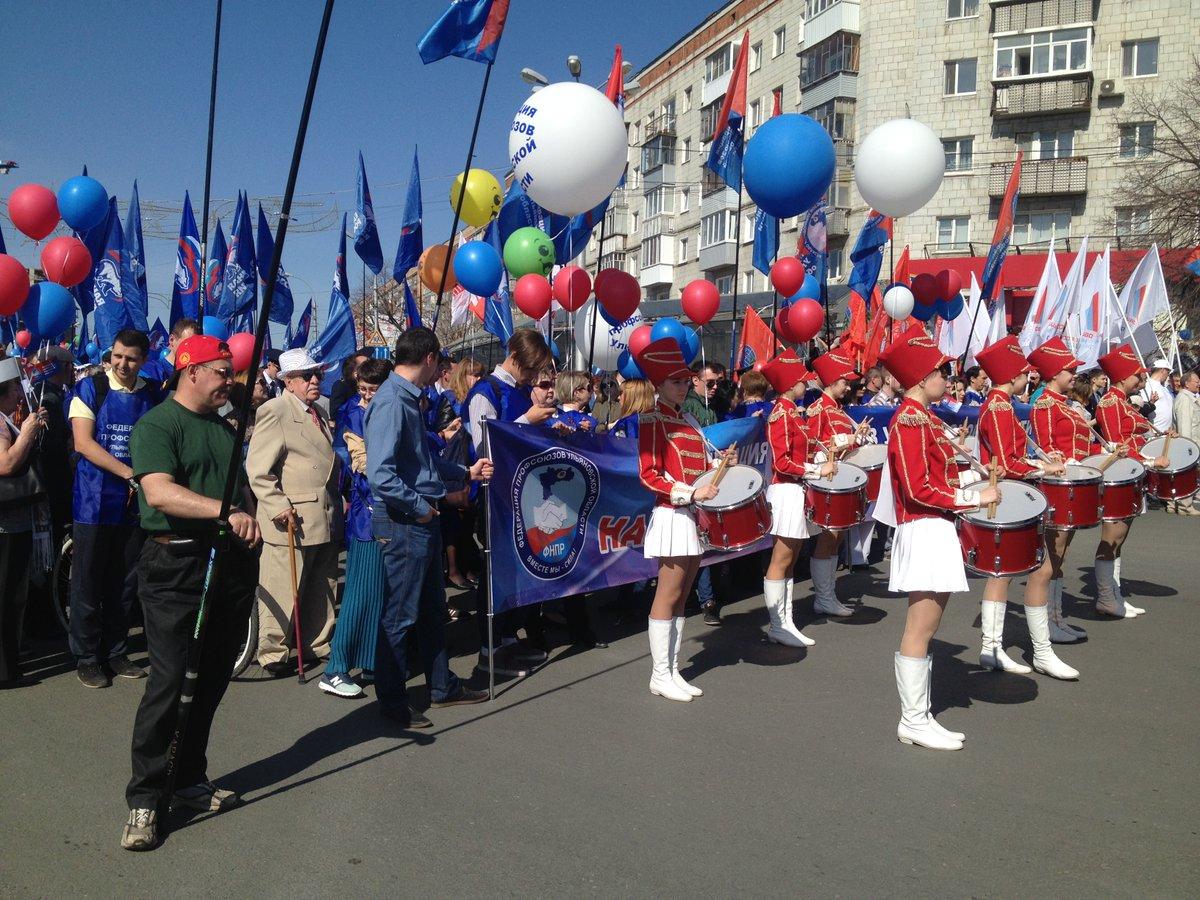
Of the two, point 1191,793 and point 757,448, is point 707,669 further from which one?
point 1191,793

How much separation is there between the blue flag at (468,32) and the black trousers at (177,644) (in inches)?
175

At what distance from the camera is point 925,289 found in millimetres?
15102

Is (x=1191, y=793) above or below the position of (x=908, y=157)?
below

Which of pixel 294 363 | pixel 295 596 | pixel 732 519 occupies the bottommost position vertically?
pixel 295 596

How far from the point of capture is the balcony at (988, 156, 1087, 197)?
37344 mm

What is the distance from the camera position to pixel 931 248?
38.2 metres

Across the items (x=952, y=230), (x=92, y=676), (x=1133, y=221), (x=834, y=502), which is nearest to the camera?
(x=92, y=676)

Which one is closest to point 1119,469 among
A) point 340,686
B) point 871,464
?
point 871,464

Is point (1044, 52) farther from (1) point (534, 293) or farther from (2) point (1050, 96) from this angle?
(1) point (534, 293)

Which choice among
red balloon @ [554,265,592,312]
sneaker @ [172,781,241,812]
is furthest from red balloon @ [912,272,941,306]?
sneaker @ [172,781,241,812]

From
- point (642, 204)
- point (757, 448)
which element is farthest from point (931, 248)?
point (757, 448)

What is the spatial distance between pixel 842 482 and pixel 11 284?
6.92m

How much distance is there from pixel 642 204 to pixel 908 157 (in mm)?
48491

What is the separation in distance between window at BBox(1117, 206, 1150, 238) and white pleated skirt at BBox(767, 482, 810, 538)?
26.4m
